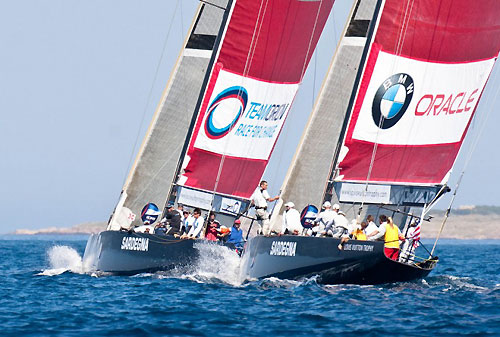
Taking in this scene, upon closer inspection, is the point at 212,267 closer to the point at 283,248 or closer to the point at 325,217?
the point at 283,248

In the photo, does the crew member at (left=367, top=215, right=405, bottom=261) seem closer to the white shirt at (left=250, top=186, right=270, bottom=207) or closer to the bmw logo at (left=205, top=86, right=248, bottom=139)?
the white shirt at (left=250, top=186, right=270, bottom=207)

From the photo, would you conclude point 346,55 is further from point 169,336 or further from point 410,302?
point 169,336

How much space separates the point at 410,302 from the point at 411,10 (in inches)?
276

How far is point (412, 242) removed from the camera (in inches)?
872

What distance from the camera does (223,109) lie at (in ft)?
87.0

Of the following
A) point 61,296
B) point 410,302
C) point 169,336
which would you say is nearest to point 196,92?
point 61,296

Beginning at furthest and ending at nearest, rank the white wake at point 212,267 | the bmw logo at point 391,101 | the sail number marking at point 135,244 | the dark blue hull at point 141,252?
the sail number marking at point 135,244 → the dark blue hull at point 141,252 → the white wake at point 212,267 → the bmw logo at point 391,101

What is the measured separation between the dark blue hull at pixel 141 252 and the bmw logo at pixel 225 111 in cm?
392

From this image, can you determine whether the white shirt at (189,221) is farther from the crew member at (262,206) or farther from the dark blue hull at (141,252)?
the crew member at (262,206)

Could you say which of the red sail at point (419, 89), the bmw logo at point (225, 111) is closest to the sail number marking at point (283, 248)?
the red sail at point (419, 89)

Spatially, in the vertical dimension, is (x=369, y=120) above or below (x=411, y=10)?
below

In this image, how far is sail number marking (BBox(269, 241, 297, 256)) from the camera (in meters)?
20.2

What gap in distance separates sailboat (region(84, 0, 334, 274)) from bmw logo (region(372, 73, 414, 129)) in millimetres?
5380

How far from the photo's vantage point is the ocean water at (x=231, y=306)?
14.7 metres
